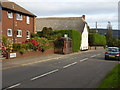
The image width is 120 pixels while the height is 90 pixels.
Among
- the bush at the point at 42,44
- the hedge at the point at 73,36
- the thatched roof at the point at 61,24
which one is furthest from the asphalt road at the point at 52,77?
the thatched roof at the point at 61,24

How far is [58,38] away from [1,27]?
999 centimetres

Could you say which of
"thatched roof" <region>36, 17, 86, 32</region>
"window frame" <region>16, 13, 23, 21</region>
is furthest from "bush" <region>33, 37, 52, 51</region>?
"thatched roof" <region>36, 17, 86, 32</region>

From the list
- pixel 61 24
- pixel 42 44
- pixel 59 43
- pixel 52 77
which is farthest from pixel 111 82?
pixel 61 24

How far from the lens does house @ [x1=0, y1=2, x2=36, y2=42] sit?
3269 centimetres

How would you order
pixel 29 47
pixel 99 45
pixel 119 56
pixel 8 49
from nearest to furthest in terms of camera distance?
1. pixel 8 49
2. pixel 119 56
3. pixel 29 47
4. pixel 99 45

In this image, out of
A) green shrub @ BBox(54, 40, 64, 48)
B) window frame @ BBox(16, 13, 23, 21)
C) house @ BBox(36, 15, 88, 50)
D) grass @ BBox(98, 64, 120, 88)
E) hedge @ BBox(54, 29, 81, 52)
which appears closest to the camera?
grass @ BBox(98, 64, 120, 88)

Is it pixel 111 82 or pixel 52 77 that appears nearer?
pixel 111 82

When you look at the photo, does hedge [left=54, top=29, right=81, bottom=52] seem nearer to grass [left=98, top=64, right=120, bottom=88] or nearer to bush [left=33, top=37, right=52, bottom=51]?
bush [left=33, top=37, right=52, bottom=51]

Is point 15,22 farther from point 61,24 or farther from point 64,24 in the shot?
point 61,24

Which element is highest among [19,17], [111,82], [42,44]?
[19,17]

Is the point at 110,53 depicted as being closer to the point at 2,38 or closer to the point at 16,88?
the point at 2,38

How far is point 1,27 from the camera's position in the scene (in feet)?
104

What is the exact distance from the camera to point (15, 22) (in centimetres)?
3553

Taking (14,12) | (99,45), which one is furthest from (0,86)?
(99,45)
